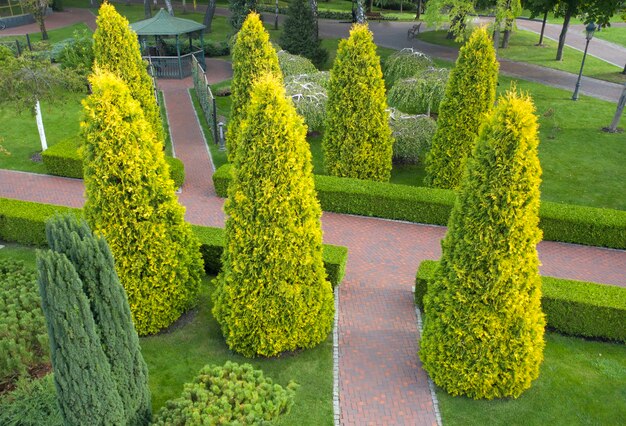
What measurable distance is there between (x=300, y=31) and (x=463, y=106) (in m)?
16.9

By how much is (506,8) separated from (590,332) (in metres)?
20.5

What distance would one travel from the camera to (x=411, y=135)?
18859mm

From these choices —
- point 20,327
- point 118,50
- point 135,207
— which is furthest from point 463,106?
point 20,327

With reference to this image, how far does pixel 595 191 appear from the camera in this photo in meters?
18.2

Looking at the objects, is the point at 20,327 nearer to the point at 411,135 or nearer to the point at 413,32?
the point at 411,135

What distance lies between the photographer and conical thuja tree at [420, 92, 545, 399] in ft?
26.9

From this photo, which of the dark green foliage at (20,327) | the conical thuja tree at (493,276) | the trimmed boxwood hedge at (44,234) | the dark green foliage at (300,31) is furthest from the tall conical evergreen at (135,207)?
the dark green foliage at (300,31)

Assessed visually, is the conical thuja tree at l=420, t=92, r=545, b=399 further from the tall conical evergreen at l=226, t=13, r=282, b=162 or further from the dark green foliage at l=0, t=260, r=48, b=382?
the tall conical evergreen at l=226, t=13, r=282, b=162

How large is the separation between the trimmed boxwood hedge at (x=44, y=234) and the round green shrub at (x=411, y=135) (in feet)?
23.8

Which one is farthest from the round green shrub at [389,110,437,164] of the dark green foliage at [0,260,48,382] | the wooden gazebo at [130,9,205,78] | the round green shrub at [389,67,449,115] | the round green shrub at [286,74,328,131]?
the wooden gazebo at [130,9,205,78]

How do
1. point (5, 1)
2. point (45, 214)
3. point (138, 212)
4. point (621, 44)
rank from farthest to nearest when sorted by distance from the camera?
point (5, 1) → point (621, 44) → point (45, 214) → point (138, 212)

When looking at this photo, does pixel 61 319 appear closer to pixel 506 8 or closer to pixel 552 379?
pixel 552 379

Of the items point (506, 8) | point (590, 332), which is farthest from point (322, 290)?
point (506, 8)

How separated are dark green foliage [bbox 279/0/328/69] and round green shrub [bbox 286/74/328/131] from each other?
956 centimetres
